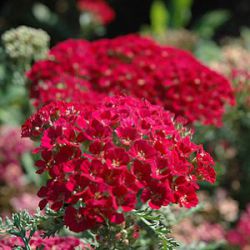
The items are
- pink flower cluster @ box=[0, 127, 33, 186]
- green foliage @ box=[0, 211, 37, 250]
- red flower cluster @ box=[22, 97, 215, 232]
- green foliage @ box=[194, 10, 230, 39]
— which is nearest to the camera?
red flower cluster @ box=[22, 97, 215, 232]

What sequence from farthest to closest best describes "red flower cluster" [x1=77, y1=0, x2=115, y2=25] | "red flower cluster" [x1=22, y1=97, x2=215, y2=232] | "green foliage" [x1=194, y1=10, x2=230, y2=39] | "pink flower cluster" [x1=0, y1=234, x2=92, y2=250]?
"green foliage" [x1=194, y1=10, x2=230, y2=39], "red flower cluster" [x1=77, y1=0, x2=115, y2=25], "pink flower cluster" [x1=0, y1=234, x2=92, y2=250], "red flower cluster" [x1=22, y1=97, x2=215, y2=232]

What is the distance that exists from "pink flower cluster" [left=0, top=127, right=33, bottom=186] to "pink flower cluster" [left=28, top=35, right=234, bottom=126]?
1240 millimetres

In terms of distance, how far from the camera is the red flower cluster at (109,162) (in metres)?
2.13

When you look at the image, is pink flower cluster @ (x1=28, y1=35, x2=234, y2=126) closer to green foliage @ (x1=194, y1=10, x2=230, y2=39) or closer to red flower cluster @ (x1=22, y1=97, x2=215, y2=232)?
red flower cluster @ (x1=22, y1=97, x2=215, y2=232)

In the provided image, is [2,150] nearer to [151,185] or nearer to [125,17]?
[151,185]

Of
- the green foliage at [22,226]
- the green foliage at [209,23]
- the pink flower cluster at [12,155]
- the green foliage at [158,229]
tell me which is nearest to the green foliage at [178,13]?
the green foliage at [209,23]

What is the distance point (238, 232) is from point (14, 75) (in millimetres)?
1875

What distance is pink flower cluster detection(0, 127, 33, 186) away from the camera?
4836 mm

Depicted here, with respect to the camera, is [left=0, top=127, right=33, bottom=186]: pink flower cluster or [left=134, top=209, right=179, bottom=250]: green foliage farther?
[left=0, top=127, right=33, bottom=186]: pink flower cluster

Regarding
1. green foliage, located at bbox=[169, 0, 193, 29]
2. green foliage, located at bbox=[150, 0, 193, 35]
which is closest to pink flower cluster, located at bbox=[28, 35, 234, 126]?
green foliage, located at bbox=[150, 0, 193, 35]

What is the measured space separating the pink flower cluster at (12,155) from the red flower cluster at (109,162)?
242 cm

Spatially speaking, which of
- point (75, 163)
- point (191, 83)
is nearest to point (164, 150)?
point (75, 163)

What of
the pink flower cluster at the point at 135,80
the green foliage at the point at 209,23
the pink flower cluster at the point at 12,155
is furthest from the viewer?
the green foliage at the point at 209,23

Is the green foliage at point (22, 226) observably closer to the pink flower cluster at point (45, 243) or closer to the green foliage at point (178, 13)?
the pink flower cluster at point (45, 243)
